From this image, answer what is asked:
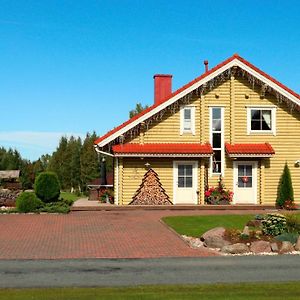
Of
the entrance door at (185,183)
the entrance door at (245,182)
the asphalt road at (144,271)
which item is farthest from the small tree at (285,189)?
the asphalt road at (144,271)

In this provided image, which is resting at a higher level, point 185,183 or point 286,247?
point 185,183

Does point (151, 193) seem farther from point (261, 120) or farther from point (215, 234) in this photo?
point (215, 234)

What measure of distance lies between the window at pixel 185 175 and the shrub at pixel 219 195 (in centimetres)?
109

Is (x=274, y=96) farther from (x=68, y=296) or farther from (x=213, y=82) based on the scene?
(x=68, y=296)

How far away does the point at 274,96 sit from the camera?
27.6 metres

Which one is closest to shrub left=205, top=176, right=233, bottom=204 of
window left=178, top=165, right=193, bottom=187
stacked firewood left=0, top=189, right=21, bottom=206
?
window left=178, top=165, right=193, bottom=187

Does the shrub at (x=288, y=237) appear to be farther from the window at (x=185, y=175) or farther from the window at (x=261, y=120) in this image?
the window at (x=261, y=120)

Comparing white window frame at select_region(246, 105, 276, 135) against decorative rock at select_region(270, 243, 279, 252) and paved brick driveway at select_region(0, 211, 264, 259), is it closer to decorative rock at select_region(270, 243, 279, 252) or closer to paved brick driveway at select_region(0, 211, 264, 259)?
paved brick driveway at select_region(0, 211, 264, 259)

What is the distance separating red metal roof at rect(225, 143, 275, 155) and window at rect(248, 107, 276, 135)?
2.86 feet

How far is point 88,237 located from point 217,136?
12.7 meters

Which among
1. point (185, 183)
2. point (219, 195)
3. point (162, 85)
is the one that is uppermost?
point (162, 85)

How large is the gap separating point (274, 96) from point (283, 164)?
3.66m

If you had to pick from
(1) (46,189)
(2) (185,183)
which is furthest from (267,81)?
(1) (46,189)

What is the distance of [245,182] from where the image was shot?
89.5 ft
